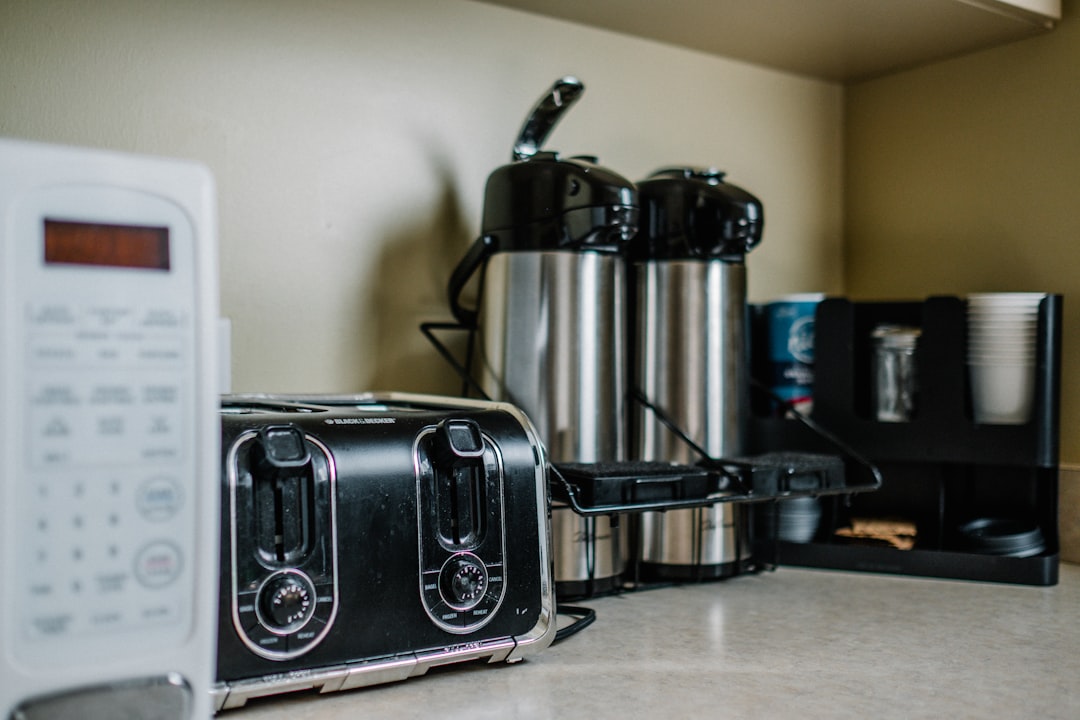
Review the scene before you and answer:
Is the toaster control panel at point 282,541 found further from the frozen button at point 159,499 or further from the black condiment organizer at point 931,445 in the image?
the black condiment organizer at point 931,445

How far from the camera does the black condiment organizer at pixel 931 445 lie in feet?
3.79

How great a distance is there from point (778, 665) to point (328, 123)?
2.39 feet

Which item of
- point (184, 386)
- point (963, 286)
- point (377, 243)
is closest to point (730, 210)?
point (377, 243)

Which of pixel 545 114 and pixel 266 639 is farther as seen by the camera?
pixel 545 114

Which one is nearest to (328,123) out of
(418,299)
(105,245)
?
(418,299)

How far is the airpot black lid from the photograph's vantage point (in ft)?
3.66

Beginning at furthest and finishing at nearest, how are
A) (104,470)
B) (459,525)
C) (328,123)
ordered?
(328,123)
(459,525)
(104,470)

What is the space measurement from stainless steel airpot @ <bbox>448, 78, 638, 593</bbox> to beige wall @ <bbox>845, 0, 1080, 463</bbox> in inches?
24.7

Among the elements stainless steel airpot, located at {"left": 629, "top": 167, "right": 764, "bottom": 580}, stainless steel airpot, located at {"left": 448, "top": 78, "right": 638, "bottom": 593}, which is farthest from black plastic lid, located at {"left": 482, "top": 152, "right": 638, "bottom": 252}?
stainless steel airpot, located at {"left": 629, "top": 167, "right": 764, "bottom": 580}

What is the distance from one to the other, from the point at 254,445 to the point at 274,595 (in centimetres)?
10

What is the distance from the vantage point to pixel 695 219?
1.12 m

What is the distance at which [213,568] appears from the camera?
0.49 metres

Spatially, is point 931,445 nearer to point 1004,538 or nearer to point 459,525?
point 1004,538

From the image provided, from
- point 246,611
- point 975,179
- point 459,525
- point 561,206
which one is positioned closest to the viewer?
A: point 246,611
